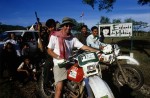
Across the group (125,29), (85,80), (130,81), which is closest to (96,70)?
(85,80)

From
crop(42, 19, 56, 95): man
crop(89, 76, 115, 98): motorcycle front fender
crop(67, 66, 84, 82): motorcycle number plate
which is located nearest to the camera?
crop(89, 76, 115, 98): motorcycle front fender

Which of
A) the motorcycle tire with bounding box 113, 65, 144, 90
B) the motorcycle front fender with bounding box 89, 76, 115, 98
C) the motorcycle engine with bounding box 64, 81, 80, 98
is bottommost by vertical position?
the motorcycle tire with bounding box 113, 65, 144, 90

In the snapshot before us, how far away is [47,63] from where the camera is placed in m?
6.36

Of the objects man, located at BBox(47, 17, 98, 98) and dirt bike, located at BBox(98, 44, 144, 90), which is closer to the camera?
man, located at BBox(47, 17, 98, 98)

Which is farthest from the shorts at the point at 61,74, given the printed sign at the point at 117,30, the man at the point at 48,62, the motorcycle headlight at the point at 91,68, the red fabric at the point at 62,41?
the printed sign at the point at 117,30

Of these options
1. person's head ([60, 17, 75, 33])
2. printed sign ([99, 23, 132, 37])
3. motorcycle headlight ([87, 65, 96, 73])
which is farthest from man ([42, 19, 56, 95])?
printed sign ([99, 23, 132, 37])

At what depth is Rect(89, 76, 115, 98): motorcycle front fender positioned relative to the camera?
406 cm

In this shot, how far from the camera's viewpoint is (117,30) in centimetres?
1398

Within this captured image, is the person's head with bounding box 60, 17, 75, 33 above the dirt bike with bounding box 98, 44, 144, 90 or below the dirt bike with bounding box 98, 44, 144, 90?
above

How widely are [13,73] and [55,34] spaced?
538 cm

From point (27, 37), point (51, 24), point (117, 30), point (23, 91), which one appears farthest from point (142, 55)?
point (51, 24)

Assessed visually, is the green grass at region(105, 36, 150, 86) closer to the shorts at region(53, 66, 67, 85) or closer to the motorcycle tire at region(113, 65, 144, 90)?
the motorcycle tire at region(113, 65, 144, 90)

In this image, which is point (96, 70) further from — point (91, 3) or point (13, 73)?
point (91, 3)

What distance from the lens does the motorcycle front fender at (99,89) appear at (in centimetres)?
406
